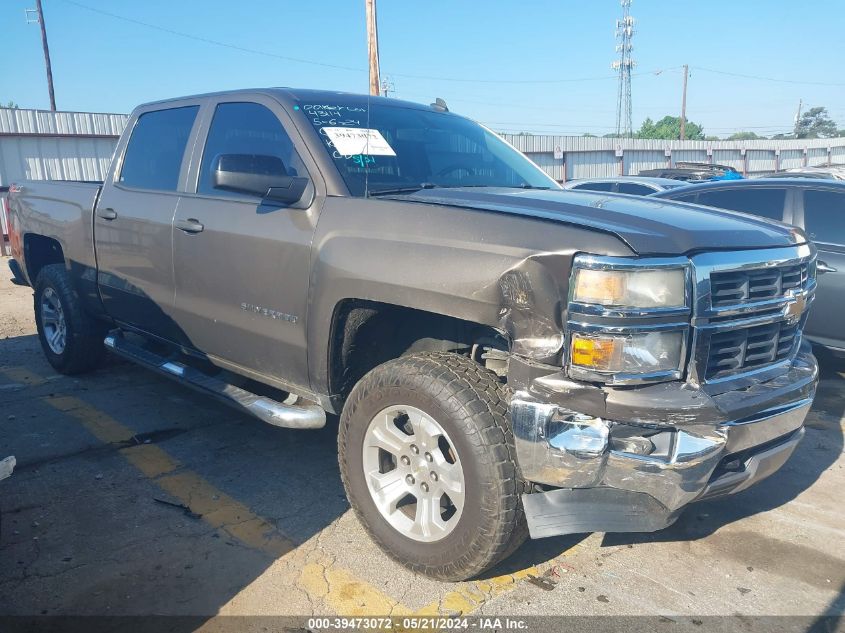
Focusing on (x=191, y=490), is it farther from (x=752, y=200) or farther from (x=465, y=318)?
(x=752, y=200)

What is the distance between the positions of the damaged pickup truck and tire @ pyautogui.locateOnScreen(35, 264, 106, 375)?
53.3 inches

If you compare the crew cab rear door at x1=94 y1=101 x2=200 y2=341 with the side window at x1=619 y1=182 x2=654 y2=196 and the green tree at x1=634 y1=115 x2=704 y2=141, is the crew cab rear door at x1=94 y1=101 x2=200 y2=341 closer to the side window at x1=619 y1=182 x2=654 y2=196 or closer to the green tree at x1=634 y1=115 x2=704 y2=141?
the side window at x1=619 y1=182 x2=654 y2=196

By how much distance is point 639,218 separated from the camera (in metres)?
2.73

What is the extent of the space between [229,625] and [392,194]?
6.47ft

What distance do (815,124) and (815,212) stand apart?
90477 millimetres

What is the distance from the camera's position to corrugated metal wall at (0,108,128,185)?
47.6ft

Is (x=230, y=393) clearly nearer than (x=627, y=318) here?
No

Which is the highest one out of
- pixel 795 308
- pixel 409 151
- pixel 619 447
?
pixel 409 151

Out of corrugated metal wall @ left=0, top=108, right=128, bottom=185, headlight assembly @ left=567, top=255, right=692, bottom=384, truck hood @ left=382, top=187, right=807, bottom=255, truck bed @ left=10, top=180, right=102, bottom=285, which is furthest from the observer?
corrugated metal wall @ left=0, top=108, right=128, bottom=185

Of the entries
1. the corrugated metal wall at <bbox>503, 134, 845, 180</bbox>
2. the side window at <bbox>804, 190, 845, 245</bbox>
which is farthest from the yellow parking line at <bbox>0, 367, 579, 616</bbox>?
the corrugated metal wall at <bbox>503, 134, 845, 180</bbox>

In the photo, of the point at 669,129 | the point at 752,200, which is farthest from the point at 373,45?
the point at 669,129

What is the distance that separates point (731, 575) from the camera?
3051 millimetres

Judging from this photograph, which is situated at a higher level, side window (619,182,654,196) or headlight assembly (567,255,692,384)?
side window (619,182,654,196)

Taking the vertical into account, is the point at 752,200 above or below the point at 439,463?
above
